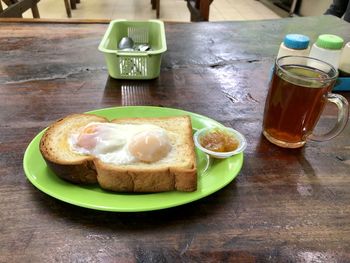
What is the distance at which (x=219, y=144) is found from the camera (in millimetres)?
704

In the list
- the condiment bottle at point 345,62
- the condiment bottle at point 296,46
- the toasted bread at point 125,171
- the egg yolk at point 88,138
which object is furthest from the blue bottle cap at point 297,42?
the egg yolk at point 88,138

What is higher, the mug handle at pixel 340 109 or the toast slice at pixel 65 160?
the mug handle at pixel 340 109

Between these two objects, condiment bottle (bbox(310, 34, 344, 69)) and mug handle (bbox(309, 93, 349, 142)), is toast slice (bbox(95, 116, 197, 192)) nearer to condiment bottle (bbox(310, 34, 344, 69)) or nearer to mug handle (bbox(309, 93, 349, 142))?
mug handle (bbox(309, 93, 349, 142))

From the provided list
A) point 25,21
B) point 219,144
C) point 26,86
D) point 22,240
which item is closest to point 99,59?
point 26,86

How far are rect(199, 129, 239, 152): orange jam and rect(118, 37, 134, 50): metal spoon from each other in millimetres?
606

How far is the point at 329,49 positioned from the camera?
916 millimetres

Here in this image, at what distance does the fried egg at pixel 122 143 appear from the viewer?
2.10ft

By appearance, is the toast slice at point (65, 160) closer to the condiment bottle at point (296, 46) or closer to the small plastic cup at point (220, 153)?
the small plastic cup at point (220, 153)

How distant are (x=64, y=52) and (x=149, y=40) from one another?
35 cm

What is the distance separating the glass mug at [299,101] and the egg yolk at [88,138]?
1.45 ft

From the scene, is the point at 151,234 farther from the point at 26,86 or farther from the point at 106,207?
the point at 26,86

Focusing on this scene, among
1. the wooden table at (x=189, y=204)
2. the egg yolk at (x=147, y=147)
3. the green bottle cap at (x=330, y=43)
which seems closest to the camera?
the wooden table at (x=189, y=204)

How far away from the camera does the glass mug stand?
0.70 metres

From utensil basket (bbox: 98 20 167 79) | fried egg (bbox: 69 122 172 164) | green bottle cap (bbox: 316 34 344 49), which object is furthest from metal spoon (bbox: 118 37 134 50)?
green bottle cap (bbox: 316 34 344 49)
